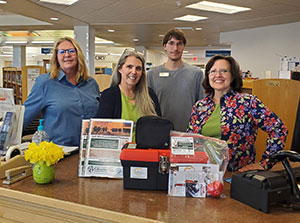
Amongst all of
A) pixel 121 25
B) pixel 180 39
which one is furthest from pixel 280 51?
pixel 180 39

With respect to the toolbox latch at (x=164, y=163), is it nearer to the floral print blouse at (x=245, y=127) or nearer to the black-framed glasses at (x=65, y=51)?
the floral print blouse at (x=245, y=127)

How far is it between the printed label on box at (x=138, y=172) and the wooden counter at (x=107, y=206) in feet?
0.23

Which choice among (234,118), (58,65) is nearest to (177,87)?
(234,118)

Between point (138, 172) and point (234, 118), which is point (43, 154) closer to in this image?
point (138, 172)

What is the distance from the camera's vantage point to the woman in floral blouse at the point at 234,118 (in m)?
2.10

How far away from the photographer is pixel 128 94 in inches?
94.8

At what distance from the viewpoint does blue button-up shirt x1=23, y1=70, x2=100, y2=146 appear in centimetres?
238

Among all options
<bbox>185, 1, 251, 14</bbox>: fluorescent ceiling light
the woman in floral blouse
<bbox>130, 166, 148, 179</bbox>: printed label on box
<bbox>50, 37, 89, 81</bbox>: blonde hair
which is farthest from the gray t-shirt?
<bbox>185, 1, 251, 14</bbox>: fluorescent ceiling light

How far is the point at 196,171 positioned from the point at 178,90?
1812 millimetres

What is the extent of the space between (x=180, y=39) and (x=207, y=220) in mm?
2175

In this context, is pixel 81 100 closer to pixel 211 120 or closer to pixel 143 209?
pixel 211 120

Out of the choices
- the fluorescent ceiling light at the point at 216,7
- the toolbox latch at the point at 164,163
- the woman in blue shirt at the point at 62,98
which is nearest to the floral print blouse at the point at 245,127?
the toolbox latch at the point at 164,163

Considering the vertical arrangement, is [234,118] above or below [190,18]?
below

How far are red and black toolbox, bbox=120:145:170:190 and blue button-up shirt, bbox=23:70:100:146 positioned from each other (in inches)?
40.4
